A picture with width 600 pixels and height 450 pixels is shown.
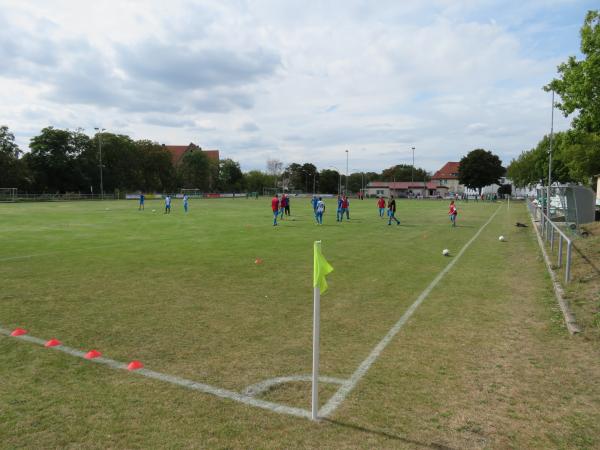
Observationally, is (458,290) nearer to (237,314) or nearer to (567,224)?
(237,314)

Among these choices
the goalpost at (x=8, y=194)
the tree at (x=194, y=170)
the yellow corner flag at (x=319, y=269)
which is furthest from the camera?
the tree at (x=194, y=170)

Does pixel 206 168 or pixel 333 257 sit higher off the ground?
pixel 206 168

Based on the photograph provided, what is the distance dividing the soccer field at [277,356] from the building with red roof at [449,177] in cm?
13276

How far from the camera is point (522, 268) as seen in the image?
1170 cm

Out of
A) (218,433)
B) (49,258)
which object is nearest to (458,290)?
(218,433)

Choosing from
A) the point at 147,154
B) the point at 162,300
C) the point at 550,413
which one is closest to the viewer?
the point at 550,413

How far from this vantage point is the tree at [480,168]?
103 metres

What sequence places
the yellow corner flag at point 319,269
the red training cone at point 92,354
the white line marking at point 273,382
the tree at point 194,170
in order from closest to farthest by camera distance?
the yellow corner flag at point 319,269, the white line marking at point 273,382, the red training cone at point 92,354, the tree at point 194,170

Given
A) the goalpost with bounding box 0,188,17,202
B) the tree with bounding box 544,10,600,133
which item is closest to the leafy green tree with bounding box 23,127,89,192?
the goalpost with bounding box 0,188,17,202

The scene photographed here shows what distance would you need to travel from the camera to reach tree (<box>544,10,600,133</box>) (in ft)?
64.0

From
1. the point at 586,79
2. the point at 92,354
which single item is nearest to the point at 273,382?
the point at 92,354

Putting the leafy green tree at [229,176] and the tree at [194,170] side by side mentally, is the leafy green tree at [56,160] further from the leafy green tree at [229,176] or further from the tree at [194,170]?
the leafy green tree at [229,176]

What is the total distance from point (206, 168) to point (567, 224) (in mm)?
89516

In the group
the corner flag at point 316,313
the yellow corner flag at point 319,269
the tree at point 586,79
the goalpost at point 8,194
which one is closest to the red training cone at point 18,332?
the corner flag at point 316,313
